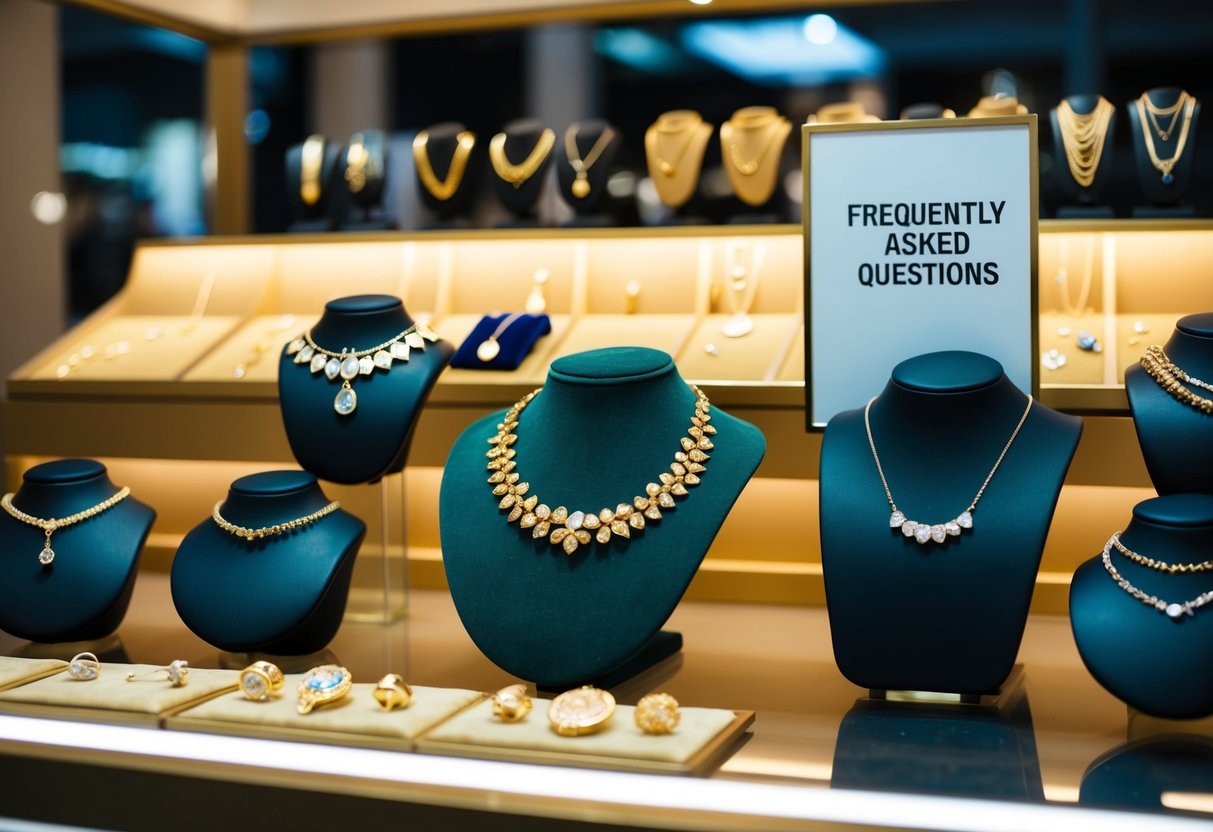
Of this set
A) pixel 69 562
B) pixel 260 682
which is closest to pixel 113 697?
pixel 260 682

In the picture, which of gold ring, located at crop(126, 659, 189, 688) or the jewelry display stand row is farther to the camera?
gold ring, located at crop(126, 659, 189, 688)

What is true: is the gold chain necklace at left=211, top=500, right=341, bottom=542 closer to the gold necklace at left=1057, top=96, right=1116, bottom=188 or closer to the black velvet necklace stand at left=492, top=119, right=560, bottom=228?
the black velvet necklace stand at left=492, top=119, right=560, bottom=228

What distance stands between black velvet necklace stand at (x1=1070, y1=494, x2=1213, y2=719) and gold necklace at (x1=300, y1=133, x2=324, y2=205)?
7.08ft

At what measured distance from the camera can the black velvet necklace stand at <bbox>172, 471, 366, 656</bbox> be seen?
197 centimetres

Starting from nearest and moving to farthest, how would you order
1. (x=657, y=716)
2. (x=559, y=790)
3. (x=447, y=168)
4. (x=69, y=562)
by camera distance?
(x=559, y=790) → (x=657, y=716) → (x=69, y=562) → (x=447, y=168)

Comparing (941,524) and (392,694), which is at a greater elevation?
(941,524)

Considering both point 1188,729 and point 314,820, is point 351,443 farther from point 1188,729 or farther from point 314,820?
point 1188,729

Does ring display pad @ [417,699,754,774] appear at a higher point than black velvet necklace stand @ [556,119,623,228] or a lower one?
lower

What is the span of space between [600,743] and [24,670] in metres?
0.90

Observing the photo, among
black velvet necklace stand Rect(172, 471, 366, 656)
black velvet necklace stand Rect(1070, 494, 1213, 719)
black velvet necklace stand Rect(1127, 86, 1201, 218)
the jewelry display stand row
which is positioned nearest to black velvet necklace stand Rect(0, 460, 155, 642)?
black velvet necklace stand Rect(172, 471, 366, 656)

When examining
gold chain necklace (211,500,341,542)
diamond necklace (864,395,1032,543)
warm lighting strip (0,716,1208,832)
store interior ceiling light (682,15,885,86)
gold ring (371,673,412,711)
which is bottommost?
warm lighting strip (0,716,1208,832)

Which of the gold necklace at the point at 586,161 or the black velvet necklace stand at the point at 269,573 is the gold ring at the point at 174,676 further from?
the gold necklace at the point at 586,161

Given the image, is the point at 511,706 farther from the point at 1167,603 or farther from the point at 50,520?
the point at 50,520

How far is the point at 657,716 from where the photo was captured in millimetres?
1460
